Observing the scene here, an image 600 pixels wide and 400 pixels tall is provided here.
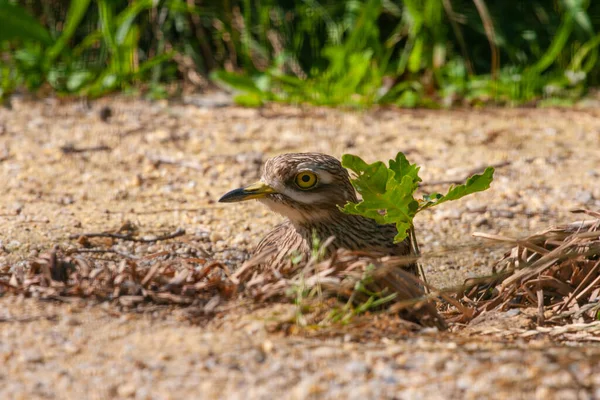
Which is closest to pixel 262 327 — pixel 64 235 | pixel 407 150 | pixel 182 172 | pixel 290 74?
pixel 64 235

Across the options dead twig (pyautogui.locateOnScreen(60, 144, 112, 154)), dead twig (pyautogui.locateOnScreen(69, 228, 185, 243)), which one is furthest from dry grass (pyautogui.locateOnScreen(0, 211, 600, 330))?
dead twig (pyautogui.locateOnScreen(60, 144, 112, 154))

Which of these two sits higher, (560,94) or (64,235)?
(560,94)

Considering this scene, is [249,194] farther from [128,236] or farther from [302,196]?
[128,236]

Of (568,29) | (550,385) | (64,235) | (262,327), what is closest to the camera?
(550,385)

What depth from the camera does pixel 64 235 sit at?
4477 millimetres

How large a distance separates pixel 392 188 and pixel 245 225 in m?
1.77

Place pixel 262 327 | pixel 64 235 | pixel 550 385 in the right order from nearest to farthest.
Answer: pixel 550 385, pixel 262 327, pixel 64 235

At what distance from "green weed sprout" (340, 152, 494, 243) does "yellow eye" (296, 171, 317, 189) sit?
430 mm

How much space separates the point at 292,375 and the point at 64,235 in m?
2.29

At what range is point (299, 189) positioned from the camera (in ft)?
12.5

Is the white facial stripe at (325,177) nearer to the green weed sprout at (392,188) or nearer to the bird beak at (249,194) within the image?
the bird beak at (249,194)

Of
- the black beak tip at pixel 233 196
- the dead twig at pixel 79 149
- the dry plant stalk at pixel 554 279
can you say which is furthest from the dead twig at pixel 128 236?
the dead twig at pixel 79 149

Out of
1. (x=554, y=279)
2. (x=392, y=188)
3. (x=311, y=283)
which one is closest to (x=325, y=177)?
(x=392, y=188)

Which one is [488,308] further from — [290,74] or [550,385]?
[290,74]
